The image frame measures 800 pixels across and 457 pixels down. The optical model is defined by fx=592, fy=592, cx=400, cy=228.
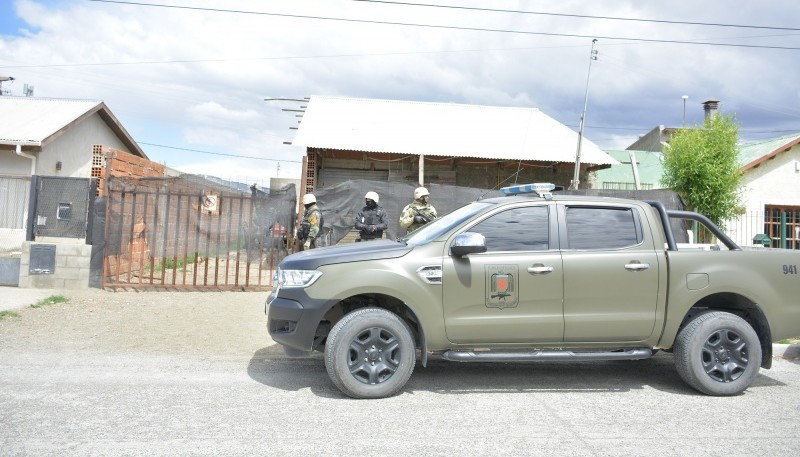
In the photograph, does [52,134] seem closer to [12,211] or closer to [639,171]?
[12,211]

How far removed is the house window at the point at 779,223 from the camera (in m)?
19.3

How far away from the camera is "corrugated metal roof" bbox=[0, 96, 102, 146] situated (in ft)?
52.4

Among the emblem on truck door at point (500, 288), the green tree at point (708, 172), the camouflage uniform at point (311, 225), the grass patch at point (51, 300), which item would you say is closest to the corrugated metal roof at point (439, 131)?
the green tree at point (708, 172)

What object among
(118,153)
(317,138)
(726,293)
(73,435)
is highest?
(317,138)

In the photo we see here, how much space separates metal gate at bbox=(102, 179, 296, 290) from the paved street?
9.42 feet

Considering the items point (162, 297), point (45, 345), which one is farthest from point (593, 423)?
point (162, 297)

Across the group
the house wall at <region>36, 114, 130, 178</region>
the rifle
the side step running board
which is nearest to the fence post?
the rifle

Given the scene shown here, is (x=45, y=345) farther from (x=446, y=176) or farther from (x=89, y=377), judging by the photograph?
(x=446, y=176)

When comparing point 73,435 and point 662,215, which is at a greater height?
point 662,215

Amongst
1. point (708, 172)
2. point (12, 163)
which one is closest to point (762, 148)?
point (708, 172)

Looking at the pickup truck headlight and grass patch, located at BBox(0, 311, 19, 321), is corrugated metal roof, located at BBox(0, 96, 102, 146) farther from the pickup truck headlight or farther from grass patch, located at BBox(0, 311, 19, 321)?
the pickup truck headlight

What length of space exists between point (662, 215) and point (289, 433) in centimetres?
386

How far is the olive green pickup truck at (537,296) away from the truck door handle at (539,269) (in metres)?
0.01

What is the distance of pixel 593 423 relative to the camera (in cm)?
445
